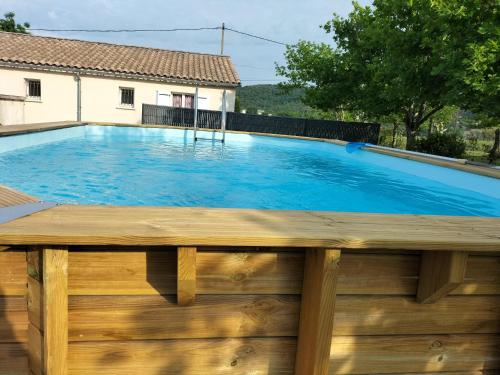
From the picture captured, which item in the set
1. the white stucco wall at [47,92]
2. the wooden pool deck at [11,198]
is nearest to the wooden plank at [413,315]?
the wooden pool deck at [11,198]

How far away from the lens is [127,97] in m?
18.2

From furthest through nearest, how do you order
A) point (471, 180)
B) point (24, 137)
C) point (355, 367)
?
point (24, 137)
point (471, 180)
point (355, 367)

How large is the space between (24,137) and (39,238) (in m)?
9.60

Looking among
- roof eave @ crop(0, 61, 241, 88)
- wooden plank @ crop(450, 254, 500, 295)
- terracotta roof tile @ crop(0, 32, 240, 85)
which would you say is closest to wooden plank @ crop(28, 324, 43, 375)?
wooden plank @ crop(450, 254, 500, 295)

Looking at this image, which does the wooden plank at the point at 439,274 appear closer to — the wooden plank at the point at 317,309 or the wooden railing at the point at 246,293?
the wooden railing at the point at 246,293

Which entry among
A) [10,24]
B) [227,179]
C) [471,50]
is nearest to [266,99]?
[10,24]

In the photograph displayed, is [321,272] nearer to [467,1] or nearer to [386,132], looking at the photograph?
[467,1]

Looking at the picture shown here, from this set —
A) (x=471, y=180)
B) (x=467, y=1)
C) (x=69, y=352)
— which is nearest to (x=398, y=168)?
(x=471, y=180)

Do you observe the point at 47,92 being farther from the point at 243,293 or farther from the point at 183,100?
the point at 243,293

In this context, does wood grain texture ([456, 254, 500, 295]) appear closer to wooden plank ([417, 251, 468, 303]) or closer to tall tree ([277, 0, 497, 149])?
wooden plank ([417, 251, 468, 303])

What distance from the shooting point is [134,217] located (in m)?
1.45

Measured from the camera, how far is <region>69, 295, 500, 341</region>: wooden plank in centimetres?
144

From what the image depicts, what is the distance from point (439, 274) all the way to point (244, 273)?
0.78 m

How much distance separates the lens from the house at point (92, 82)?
17.0 meters
